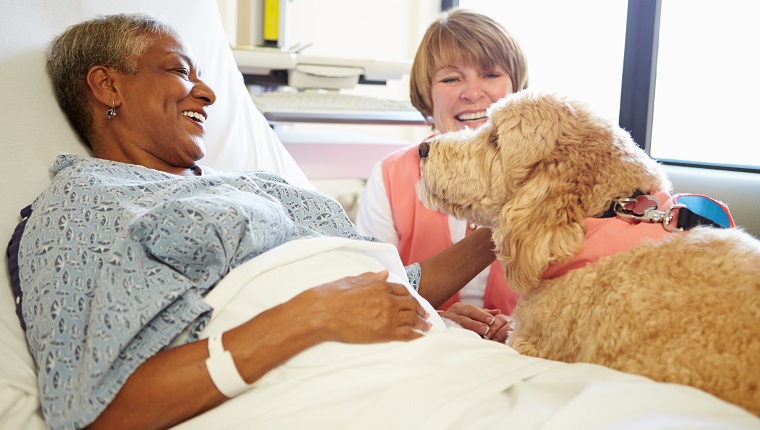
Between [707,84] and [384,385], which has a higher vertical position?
[707,84]

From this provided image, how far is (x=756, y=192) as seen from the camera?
2.24 meters

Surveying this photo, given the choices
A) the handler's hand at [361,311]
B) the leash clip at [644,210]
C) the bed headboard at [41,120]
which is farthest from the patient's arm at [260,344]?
the leash clip at [644,210]

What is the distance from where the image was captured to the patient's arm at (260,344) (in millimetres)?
1155

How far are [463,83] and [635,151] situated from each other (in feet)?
3.05

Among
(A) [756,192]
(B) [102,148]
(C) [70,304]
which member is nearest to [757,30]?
(A) [756,192]

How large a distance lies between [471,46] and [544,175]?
3.10ft

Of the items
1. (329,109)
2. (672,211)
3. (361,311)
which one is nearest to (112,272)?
(361,311)

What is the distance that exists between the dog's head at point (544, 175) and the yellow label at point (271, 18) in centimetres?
203

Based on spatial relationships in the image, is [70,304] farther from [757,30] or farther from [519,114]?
[757,30]

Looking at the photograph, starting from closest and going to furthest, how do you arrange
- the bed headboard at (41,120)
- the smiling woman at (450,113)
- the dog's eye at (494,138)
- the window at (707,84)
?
the bed headboard at (41,120), the dog's eye at (494,138), the smiling woman at (450,113), the window at (707,84)

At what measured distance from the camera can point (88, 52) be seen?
5.67ft

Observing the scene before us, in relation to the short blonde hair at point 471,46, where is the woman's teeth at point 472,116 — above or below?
below

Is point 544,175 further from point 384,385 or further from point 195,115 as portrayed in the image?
point 195,115

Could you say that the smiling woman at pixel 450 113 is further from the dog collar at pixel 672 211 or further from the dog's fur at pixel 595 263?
the dog collar at pixel 672 211
